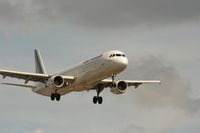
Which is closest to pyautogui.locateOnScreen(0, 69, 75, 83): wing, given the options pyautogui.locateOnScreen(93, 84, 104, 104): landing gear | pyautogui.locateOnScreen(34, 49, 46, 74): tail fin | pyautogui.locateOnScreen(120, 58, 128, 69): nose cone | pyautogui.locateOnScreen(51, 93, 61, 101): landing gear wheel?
pyautogui.locateOnScreen(51, 93, 61, 101): landing gear wheel

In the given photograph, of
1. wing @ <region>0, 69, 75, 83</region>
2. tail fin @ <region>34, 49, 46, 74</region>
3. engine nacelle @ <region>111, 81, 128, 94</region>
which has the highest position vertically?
tail fin @ <region>34, 49, 46, 74</region>

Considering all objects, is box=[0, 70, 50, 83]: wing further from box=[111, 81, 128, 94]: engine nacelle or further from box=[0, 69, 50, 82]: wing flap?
box=[111, 81, 128, 94]: engine nacelle

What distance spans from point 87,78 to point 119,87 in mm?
7907

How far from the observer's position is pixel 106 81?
105188 mm

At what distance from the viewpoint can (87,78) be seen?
9675 centimetres

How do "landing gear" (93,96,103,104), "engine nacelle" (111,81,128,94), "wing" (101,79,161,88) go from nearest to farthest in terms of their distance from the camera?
"engine nacelle" (111,81,128,94) → "wing" (101,79,161,88) → "landing gear" (93,96,103,104)

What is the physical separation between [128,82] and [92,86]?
8595 mm

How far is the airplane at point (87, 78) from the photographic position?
94875 mm

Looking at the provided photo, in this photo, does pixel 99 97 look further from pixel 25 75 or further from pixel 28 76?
pixel 25 75

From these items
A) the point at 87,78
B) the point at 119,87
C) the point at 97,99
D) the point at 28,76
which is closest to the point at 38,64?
the point at 97,99

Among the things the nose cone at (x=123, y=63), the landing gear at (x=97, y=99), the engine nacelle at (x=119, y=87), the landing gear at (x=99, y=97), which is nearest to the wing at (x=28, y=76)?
the engine nacelle at (x=119, y=87)

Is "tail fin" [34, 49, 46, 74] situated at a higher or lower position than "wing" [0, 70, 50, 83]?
higher

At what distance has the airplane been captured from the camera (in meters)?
94.9

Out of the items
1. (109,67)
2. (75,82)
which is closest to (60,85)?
(75,82)
